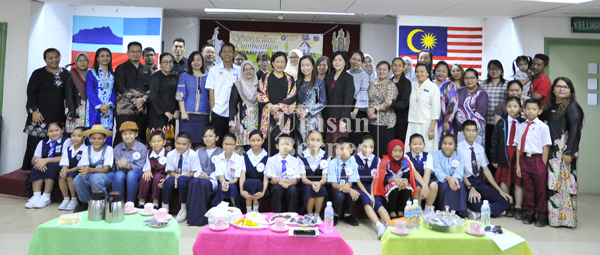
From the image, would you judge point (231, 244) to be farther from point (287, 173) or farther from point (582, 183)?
point (582, 183)

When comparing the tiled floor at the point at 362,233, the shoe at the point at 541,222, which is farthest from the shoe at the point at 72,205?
the shoe at the point at 541,222

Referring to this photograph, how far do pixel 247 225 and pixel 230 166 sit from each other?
1.80 meters

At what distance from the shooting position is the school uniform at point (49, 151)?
17.5 ft

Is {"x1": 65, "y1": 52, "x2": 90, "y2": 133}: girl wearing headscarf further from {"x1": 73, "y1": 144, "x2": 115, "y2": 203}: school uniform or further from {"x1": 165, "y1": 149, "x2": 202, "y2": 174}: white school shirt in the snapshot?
{"x1": 165, "y1": 149, "x2": 202, "y2": 174}: white school shirt

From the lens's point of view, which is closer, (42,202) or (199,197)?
(199,197)

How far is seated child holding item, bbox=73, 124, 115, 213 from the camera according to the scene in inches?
198

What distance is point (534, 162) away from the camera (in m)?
5.08

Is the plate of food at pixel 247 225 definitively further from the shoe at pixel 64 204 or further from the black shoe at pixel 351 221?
the shoe at pixel 64 204

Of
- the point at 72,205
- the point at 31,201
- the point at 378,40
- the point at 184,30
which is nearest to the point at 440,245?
the point at 72,205

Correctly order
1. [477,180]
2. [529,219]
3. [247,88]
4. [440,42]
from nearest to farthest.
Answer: [529,219] < [477,180] < [247,88] < [440,42]

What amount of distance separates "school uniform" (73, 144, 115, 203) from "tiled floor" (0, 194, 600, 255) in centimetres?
36

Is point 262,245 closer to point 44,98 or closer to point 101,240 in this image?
point 101,240

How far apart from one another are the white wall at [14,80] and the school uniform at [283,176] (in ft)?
12.7

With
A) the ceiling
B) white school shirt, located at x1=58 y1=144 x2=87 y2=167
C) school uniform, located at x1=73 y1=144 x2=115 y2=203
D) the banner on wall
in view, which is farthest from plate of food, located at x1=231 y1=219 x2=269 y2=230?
the banner on wall
